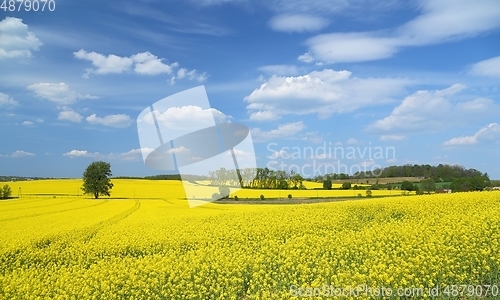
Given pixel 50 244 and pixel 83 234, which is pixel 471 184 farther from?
pixel 50 244

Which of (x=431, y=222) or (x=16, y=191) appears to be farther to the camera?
(x=16, y=191)

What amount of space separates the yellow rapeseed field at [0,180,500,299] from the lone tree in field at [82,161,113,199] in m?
29.2

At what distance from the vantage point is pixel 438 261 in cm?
960

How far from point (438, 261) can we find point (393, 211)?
1219 cm

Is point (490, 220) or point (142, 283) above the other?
point (490, 220)

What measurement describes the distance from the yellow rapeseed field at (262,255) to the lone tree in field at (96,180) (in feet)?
95.9

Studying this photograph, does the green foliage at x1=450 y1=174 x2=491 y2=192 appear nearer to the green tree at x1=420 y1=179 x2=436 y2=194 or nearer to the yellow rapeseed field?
the green tree at x1=420 y1=179 x2=436 y2=194

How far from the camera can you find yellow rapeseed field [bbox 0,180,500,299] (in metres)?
8.88

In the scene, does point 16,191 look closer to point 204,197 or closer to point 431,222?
point 204,197

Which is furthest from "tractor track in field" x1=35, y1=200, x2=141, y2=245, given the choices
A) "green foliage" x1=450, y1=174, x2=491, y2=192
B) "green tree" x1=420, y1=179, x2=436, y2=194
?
"green tree" x1=420, y1=179, x2=436, y2=194

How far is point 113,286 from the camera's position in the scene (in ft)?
32.7

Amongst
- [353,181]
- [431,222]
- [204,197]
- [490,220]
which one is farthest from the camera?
[353,181]

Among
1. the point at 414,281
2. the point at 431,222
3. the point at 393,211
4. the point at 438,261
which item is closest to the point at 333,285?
the point at 414,281

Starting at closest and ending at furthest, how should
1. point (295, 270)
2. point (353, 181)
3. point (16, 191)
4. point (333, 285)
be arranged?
point (333, 285) < point (295, 270) < point (16, 191) < point (353, 181)
